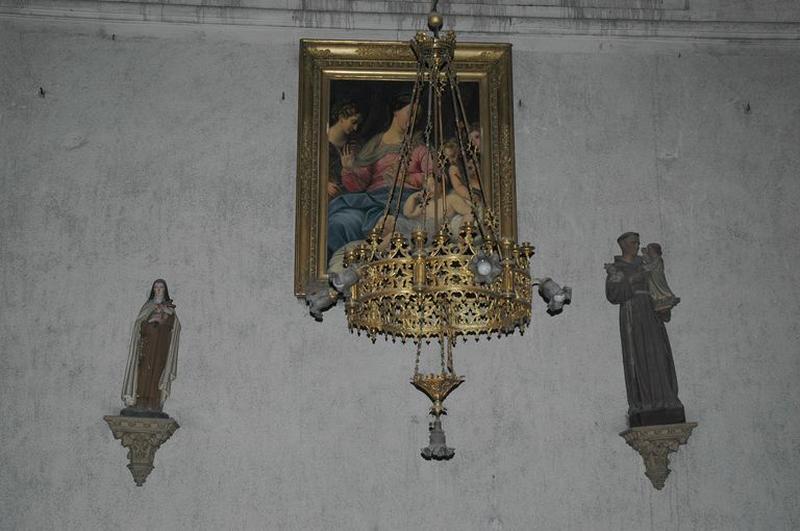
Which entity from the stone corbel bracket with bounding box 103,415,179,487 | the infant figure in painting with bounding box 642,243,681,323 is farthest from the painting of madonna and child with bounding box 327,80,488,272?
the stone corbel bracket with bounding box 103,415,179,487

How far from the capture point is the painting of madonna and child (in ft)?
27.3

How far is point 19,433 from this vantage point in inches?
300

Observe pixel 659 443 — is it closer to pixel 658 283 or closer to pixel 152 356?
pixel 658 283

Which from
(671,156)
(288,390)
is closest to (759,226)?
(671,156)

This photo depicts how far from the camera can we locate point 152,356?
303 inches

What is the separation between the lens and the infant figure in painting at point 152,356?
7590mm

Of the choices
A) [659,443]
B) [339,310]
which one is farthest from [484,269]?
[659,443]

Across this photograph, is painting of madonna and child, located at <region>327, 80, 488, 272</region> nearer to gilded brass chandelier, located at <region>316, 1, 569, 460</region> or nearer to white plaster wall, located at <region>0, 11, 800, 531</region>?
white plaster wall, located at <region>0, 11, 800, 531</region>

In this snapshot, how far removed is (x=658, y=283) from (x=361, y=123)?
2777 mm

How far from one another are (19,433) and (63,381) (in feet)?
1.60

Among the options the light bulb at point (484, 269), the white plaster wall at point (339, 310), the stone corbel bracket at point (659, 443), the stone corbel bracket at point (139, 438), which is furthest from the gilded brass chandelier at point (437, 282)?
the stone corbel bracket at point (139, 438)

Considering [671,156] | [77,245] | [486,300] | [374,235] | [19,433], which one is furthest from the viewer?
[671,156]

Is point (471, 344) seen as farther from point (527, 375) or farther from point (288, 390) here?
point (288, 390)

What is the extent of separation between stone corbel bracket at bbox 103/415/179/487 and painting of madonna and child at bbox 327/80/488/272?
6.06ft
